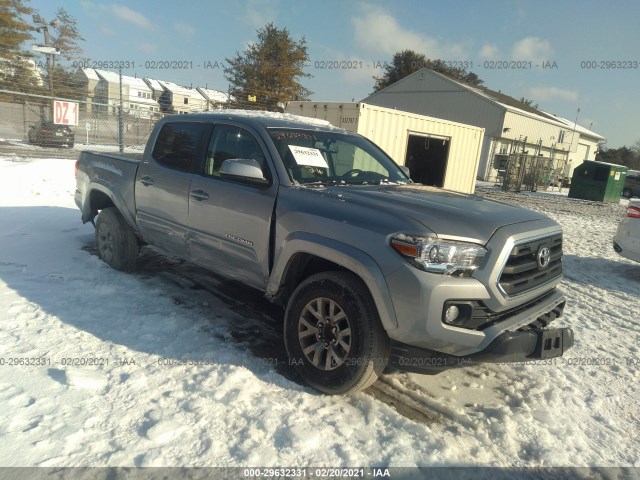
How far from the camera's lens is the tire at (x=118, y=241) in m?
5.09

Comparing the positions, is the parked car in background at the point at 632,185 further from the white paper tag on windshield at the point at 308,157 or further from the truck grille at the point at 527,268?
the white paper tag on windshield at the point at 308,157

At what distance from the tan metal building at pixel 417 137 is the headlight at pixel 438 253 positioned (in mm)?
8720

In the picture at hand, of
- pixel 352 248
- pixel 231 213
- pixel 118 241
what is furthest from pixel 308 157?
pixel 118 241

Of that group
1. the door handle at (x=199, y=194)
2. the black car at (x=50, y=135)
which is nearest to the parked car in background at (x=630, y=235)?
the door handle at (x=199, y=194)

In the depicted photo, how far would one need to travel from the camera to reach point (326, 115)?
1182 centimetres

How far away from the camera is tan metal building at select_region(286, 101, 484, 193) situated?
11.4 metres

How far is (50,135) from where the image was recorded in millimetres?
20656

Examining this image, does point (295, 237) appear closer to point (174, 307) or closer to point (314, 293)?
point (314, 293)

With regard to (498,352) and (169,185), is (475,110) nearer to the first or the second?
(169,185)

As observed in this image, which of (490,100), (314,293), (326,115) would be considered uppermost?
(490,100)

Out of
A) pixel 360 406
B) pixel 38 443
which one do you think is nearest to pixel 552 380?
pixel 360 406

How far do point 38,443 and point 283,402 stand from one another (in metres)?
1.43

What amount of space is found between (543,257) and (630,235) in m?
4.77

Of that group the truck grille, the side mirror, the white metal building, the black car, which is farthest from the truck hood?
the white metal building
